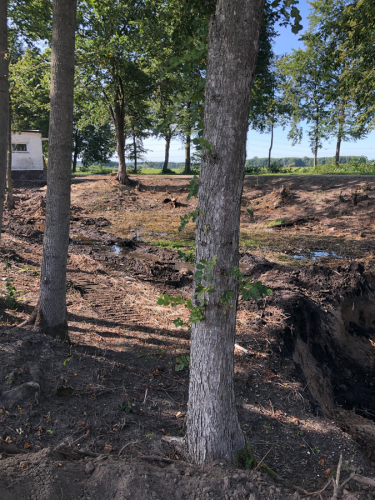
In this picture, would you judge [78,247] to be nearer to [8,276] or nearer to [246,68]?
[8,276]

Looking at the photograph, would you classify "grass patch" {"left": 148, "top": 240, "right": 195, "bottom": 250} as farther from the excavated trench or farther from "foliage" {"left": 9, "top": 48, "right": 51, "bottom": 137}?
"foliage" {"left": 9, "top": 48, "right": 51, "bottom": 137}

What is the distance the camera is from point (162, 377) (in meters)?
4.67

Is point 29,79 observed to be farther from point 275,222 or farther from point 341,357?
point 275,222

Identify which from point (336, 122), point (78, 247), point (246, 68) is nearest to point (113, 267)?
point (78, 247)

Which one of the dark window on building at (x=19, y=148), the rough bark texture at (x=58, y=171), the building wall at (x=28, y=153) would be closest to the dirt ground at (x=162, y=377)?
the rough bark texture at (x=58, y=171)

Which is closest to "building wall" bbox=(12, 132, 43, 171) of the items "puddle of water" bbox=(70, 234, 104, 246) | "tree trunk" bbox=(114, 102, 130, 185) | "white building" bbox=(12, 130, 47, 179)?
"white building" bbox=(12, 130, 47, 179)

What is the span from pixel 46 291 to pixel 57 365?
1041 mm

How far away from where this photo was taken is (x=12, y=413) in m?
3.45

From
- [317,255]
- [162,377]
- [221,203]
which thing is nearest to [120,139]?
[317,255]

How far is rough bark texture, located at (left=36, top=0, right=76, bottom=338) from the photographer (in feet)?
14.3

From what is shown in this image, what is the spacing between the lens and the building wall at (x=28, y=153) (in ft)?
82.0

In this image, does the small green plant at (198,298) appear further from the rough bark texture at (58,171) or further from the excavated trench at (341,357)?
the excavated trench at (341,357)

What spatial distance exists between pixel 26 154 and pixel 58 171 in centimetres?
2363

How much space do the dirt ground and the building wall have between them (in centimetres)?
1489
